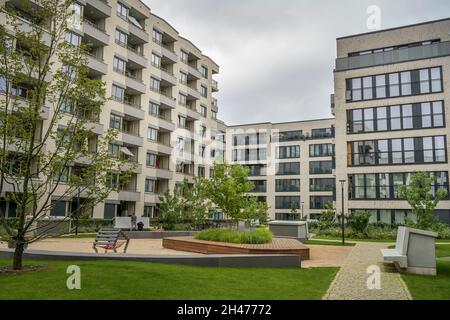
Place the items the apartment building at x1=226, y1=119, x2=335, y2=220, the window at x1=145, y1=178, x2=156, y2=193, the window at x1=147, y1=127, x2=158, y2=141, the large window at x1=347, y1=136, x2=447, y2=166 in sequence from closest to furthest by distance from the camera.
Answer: the large window at x1=347, y1=136, x2=447, y2=166
the window at x1=145, y1=178, x2=156, y2=193
the window at x1=147, y1=127, x2=158, y2=141
the apartment building at x1=226, y1=119, x2=335, y2=220

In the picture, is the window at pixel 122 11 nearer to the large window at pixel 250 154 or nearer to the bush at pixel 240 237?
the bush at pixel 240 237

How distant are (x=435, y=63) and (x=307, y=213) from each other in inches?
1619

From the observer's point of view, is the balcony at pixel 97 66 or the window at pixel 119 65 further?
the window at pixel 119 65

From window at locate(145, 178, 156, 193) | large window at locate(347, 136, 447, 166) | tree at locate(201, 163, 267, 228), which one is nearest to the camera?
tree at locate(201, 163, 267, 228)

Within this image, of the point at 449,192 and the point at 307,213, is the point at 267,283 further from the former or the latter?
the point at 307,213

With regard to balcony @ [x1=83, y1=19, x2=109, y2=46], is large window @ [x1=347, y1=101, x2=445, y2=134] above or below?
below

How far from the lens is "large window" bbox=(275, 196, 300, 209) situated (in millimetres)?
75494

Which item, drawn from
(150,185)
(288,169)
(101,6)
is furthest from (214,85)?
(101,6)

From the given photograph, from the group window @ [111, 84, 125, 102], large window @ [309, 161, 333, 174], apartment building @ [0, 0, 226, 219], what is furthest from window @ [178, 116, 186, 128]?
large window @ [309, 161, 333, 174]

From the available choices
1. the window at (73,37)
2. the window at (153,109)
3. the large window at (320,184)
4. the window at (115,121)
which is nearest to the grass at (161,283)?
the window at (73,37)

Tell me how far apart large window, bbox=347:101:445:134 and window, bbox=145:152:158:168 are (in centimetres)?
2207

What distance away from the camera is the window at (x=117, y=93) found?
41375mm

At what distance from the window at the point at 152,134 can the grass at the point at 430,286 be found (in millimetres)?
38403

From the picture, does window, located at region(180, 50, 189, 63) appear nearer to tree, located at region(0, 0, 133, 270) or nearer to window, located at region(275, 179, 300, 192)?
window, located at region(275, 179, 300, 192)
